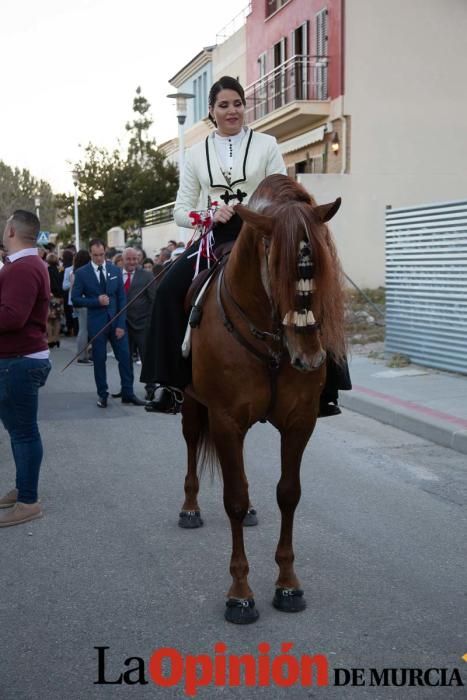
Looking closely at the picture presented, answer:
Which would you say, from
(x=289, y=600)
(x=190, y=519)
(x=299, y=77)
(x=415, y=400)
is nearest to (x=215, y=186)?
(x=190, y=519)

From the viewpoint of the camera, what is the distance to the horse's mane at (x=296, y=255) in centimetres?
340

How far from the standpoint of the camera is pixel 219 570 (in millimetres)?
4660

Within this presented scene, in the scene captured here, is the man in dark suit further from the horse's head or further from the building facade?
the building facade

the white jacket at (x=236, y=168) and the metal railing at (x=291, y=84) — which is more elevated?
the metal railing at (x=291, y=84)

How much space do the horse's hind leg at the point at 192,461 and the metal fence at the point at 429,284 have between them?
21.0 feet

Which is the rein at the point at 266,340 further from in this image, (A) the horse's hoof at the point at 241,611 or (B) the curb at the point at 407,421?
(B) the curb at the point at 407,421

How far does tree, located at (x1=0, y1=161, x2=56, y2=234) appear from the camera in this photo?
6506cm

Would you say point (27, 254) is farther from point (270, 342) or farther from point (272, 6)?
point (272, 6)

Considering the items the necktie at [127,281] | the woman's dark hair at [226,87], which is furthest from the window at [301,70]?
the woman's dark hair at [226,87]

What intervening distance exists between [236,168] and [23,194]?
67.0 meters

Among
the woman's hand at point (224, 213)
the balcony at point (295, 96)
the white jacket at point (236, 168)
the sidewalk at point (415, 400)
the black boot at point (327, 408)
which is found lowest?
the sidewalk at point (415, 400)

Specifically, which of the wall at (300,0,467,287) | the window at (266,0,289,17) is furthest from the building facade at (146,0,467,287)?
the window at (266,0,289,17)

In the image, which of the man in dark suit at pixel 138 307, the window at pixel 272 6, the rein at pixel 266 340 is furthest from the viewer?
the window at pixel 272 6

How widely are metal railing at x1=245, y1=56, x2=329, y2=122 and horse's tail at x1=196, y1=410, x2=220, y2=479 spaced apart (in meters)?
19.1
